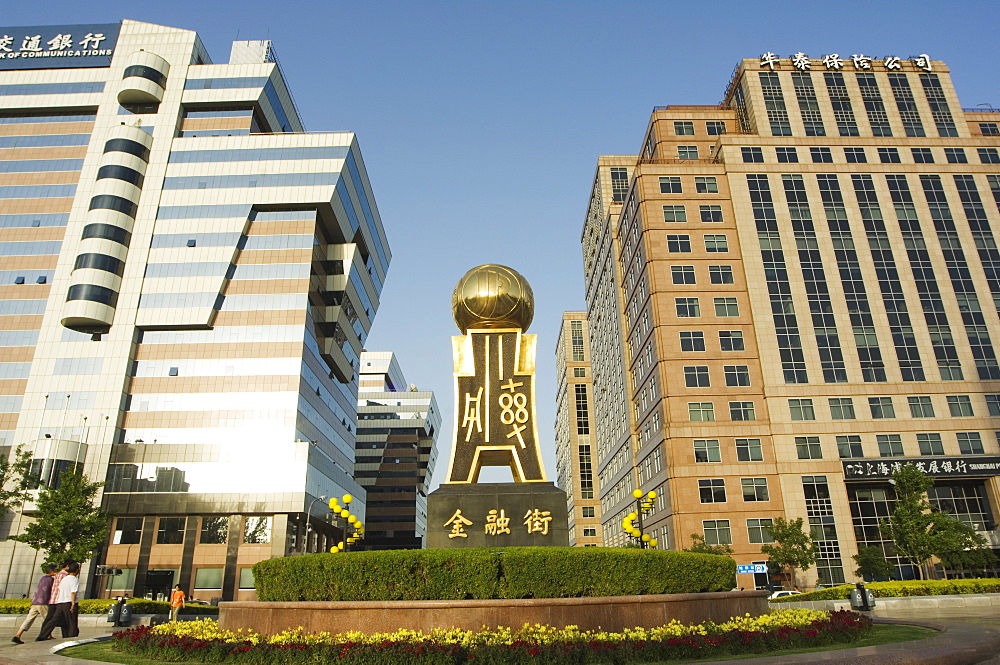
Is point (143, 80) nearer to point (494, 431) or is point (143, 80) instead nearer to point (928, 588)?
point (494, 431)

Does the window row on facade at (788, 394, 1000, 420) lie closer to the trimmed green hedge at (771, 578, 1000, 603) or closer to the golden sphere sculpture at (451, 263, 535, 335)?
the trimmed green hedge at (771, 578, 1000, 603)

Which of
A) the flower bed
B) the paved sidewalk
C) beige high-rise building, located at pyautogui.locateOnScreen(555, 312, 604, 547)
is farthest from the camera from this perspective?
beige high-rise building, located at pyautogui.locateOnScreen(555, 312, 604, 547)

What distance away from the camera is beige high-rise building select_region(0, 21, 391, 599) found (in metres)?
50.9

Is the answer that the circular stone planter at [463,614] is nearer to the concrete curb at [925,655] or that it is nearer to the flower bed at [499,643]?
the flower bed at [499,643]

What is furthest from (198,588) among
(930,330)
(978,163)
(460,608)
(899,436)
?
(978,163)

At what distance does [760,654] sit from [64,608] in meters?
15.0

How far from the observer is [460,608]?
13406 millimetres

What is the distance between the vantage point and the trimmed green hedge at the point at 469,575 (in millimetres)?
13820

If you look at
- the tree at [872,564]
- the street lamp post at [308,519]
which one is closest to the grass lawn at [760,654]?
the tree at [872,564]

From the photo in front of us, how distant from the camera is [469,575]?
1381cm

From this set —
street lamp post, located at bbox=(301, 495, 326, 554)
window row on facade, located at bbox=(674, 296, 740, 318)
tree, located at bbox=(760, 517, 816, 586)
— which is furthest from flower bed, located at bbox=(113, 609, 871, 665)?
window row on facade, located at bbox=(674, 296, 740, 318)

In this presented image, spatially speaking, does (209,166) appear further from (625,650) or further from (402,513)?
(402,513)

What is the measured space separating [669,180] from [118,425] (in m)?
49.9

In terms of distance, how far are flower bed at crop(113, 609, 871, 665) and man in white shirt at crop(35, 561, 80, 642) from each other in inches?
77.7
